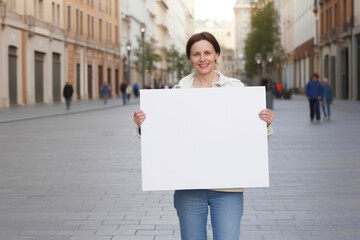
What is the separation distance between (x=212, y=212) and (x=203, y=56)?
90cm

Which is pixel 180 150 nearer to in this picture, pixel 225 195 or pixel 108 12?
pixel 225 195

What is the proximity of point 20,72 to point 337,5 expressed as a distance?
25.7 m

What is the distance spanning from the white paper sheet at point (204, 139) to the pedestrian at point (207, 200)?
0.08m

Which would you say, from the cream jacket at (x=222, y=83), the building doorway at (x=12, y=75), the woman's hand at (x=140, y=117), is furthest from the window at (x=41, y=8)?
the woman's hand at (x=140, y=117)

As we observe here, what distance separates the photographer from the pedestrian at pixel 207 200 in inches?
144

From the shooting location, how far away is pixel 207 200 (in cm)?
376

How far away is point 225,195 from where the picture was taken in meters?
3.71

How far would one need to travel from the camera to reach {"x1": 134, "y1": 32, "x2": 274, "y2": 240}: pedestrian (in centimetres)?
366

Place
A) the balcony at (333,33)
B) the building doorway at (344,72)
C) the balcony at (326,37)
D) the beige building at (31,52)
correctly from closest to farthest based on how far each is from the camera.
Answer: the beige building at (31,52) → the building doorway at (344,72) → the balcony at (333,33) → the balcony at (326,37)

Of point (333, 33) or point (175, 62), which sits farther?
point (175, 62)

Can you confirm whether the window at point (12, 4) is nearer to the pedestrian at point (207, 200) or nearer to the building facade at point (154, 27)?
the building facade at point (154, 27)

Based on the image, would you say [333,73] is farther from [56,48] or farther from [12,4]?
[12,4]

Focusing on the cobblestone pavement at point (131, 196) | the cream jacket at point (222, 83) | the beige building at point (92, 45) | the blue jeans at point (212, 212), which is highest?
the beige building at point (92, 45)

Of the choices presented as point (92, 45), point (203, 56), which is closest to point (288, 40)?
point (92, 45)
